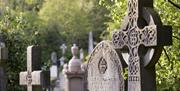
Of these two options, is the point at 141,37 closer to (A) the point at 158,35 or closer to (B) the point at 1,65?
(A) the point at 158,35

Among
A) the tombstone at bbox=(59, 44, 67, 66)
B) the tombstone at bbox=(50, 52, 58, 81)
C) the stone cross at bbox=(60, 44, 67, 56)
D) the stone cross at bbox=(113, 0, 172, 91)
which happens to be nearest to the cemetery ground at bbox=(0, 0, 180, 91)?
the stone cross at bbox=(113, 0, 172, 91)

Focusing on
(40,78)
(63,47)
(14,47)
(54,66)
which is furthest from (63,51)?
(40,78)

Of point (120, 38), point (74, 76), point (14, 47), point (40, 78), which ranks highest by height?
point (14, 47)

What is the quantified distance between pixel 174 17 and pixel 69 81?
10.8 meters

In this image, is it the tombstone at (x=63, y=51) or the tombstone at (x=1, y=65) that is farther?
the tombstone at (x=63, y=51)

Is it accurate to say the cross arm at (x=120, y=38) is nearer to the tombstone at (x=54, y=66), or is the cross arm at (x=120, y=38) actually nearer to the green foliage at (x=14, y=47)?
the green foliage at (x=14, y=47)

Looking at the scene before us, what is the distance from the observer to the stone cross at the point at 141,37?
28.5 feet

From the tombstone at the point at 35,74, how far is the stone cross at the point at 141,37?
9.60 feet

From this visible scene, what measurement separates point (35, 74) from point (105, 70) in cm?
145

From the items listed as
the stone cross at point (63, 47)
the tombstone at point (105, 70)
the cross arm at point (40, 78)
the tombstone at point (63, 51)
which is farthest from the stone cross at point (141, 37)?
the stone cross at point (63, 47)

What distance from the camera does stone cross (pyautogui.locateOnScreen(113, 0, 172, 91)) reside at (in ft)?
28.5

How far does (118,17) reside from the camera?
41.3 feet

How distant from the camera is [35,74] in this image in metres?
12.1

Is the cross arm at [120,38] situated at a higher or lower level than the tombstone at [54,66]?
lower
